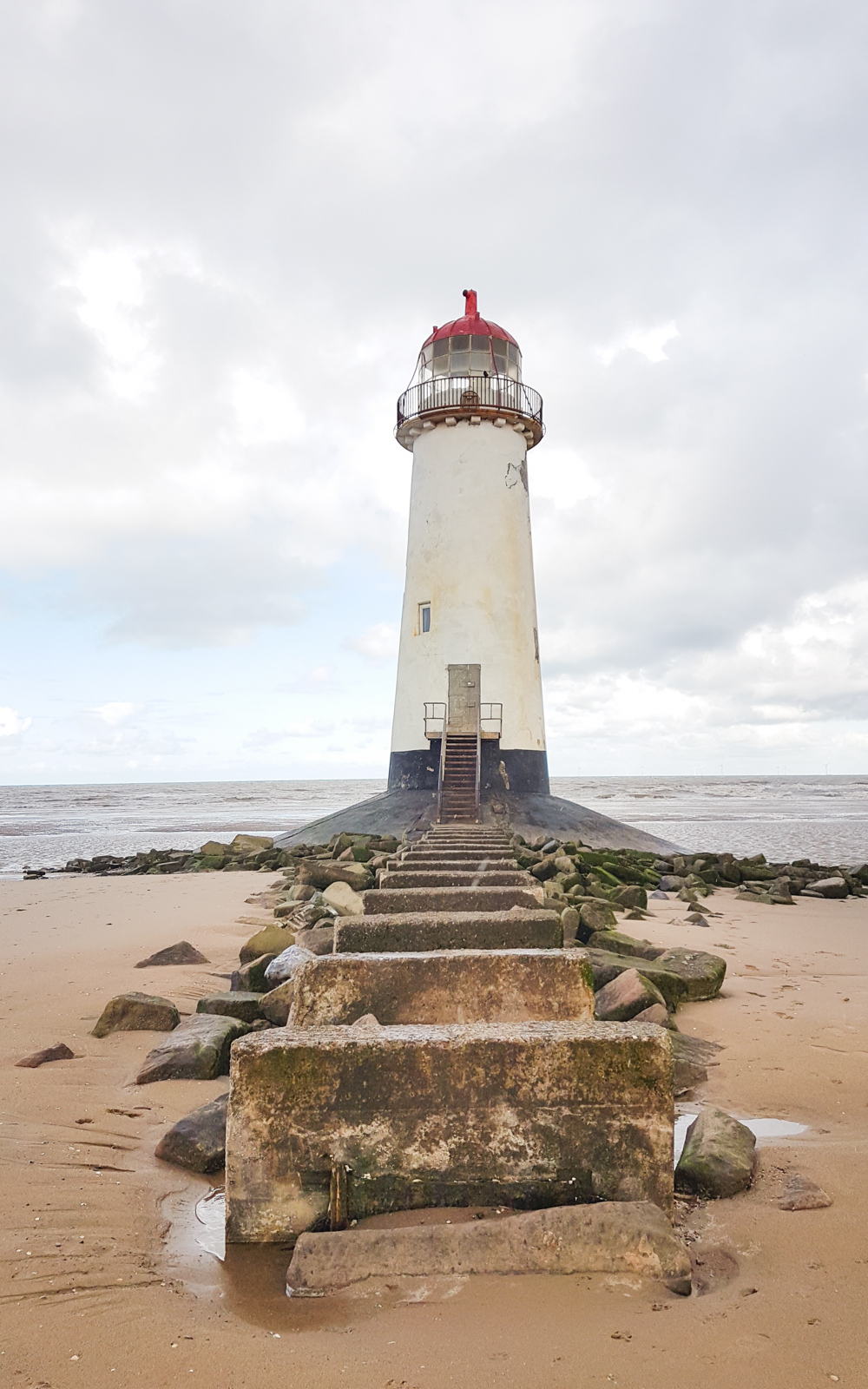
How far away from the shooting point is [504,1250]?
252cm

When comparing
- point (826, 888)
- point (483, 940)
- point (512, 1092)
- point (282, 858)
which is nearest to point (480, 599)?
point (282, 858)

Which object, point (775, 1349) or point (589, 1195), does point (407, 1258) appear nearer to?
point (589, 1195)

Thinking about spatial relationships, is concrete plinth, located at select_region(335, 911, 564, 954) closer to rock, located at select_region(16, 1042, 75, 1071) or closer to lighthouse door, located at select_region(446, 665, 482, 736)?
rock, located at select_region(16, 1042, 75, 1071)

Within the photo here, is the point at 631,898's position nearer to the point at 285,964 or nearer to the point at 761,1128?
the point at 285,964

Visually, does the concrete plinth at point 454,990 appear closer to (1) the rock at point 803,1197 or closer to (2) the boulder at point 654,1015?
(1) the rock at point 803,1197

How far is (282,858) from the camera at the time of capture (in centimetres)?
1572

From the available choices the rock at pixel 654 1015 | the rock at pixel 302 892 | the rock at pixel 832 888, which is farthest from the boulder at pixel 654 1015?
the rock at pixel 832 888

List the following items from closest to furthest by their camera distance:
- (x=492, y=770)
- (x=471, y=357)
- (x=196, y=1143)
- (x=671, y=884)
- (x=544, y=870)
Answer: (x=196, y=1143)
(x=544, y=870)
(x=671, y=884)
(x=492, y=770)
(x=471, y=357)

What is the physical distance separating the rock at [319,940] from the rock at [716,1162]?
3024 millimetres

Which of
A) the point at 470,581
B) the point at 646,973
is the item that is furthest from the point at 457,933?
the point at 470,581

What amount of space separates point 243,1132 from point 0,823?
39599 millimetres

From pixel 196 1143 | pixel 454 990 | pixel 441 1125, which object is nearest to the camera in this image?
pixel 441 1125

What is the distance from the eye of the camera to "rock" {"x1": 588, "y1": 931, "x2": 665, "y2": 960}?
260 inches

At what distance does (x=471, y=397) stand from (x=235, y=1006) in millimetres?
15573
